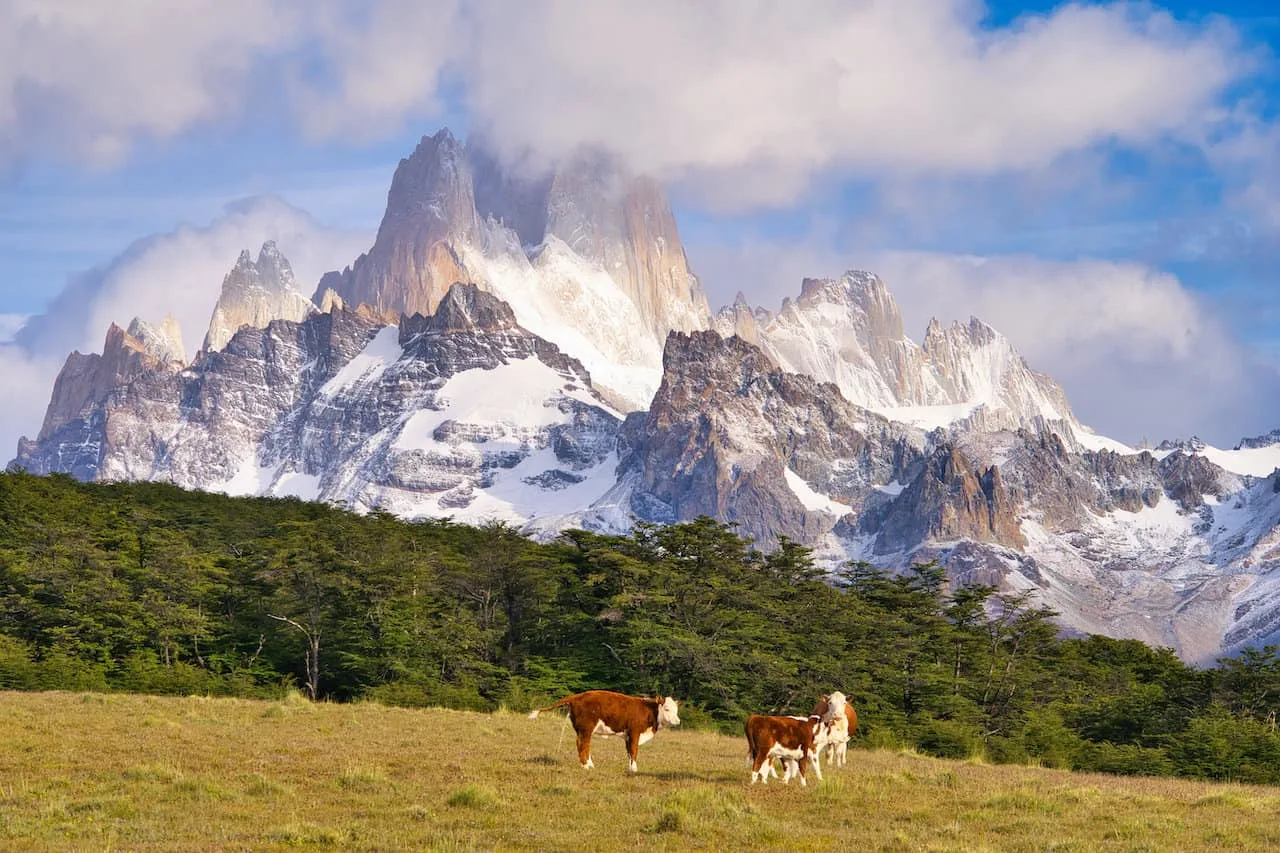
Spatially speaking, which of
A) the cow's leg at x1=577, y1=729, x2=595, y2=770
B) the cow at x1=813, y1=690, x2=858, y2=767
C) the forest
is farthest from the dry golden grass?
the forest

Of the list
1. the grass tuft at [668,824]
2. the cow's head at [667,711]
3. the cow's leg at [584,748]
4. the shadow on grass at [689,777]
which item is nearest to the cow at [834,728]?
the shadow on grass at [689,777]

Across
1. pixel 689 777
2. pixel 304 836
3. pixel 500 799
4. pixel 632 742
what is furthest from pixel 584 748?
pixel 304 836

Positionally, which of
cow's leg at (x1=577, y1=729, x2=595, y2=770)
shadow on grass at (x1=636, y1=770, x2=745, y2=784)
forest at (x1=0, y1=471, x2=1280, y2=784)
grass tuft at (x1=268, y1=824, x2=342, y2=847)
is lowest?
grass tuft at (x1=268, y1=824, x2=342, y2=847)

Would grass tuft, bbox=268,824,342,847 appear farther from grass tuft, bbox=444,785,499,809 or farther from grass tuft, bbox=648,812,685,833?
grass tuft, bbox=648,812,685,833

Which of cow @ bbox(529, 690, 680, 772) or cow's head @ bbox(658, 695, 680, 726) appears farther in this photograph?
cow's head @ bbox(658, 695, 680, 726)

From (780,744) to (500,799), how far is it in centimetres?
675

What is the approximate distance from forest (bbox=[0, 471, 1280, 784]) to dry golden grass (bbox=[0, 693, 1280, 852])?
2117 centimetres

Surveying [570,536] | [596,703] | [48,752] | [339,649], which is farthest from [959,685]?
[48,752]

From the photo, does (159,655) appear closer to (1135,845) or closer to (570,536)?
(570,536)

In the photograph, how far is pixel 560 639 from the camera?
231ft

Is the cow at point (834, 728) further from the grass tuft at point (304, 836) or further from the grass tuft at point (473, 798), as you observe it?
the grass tuft at point (304, 836)

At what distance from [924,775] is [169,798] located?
55.3ft

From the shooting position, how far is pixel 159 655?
64062 mm

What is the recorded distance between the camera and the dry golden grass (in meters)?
20.6
